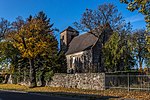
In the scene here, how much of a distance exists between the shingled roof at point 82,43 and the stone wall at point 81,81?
23512mm

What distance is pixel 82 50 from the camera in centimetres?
6062

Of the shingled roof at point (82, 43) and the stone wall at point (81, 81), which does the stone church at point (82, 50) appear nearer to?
the shingled roof at point (82, 43)

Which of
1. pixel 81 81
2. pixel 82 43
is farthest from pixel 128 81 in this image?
pixel 82 43

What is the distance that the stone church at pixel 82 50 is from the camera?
55794mm

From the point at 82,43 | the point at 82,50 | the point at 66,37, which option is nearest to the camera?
the point at 82,50

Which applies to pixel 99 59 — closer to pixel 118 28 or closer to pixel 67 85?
pixel 118 28

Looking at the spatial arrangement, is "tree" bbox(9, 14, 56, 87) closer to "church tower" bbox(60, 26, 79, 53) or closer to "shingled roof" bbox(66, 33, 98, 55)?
"shingled roof" bbox(66, 33, 98, 55)

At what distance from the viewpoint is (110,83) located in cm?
2831

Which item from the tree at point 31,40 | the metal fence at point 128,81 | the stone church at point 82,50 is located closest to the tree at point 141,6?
the metal fence at point 128,81

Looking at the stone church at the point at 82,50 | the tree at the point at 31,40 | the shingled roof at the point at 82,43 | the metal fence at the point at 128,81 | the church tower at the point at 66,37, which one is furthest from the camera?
the church tower at the point at 66,37

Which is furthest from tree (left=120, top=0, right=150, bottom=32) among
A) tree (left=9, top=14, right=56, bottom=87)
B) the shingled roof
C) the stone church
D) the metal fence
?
the shingled roof

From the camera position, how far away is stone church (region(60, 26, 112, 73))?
2197 inches

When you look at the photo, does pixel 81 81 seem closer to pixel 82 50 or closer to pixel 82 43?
pixel 82 50

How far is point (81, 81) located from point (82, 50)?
2833cm
